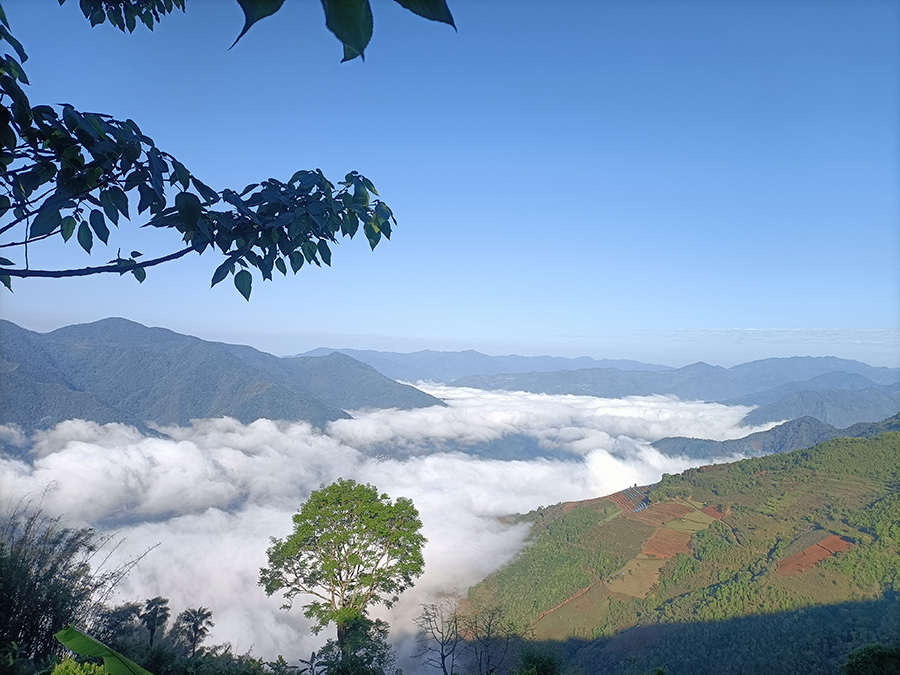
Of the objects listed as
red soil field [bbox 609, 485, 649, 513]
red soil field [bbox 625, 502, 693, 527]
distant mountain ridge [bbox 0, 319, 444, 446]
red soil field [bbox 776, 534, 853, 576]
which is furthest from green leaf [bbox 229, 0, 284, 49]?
distant mountain ridge [bbox 0, 319, 444, 446]

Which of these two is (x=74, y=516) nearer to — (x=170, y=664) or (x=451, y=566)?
(x=451, y=566)

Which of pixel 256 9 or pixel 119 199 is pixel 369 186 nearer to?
pixel 119 199

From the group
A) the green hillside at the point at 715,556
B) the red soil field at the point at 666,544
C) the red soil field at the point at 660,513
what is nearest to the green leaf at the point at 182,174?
the green hillside at the point at 715,556

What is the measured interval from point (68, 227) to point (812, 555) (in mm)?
47650

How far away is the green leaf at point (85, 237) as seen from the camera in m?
1.33

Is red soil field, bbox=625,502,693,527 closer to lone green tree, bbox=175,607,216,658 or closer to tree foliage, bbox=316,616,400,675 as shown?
lone green tree, bbox=175,607,216,658

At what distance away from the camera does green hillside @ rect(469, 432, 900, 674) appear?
29844mm

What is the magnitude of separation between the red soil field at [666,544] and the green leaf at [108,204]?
168 ft

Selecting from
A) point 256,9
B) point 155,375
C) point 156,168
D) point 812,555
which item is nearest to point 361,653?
point 156,168

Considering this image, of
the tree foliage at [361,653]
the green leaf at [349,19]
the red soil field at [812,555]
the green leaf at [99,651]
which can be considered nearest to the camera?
the green leaf at [349,19]

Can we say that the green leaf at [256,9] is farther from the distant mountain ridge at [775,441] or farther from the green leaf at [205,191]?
the distant mountain ridge at [775,441]

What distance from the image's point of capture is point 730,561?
39969 mm

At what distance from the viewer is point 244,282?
1466 millimetres

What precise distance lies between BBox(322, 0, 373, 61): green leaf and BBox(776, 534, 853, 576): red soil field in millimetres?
44069
